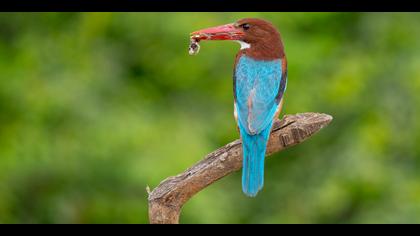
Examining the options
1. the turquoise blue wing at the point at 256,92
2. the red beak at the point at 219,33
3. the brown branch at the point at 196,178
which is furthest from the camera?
the red beak at the point at 219,33

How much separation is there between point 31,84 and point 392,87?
2407mm

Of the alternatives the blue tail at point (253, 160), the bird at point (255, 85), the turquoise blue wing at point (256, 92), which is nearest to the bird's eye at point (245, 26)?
the bird at point (255, 85)

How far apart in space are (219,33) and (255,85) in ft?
1.01

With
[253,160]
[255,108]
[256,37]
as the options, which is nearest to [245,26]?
[256,37]

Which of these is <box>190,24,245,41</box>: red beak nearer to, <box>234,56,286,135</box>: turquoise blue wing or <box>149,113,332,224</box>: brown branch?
<box>234,56,286,135</box>: turquoise blue wing

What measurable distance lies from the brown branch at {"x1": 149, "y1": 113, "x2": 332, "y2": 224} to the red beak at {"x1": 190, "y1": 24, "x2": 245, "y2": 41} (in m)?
0.59

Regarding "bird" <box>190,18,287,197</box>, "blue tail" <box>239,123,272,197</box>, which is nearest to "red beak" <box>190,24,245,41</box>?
"bird" <box>190,18,287,197</box>

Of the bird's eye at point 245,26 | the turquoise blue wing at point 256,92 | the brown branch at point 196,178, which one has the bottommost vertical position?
the brown branch at point 196,178

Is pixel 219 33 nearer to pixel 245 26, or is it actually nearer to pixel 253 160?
pixel 245 26

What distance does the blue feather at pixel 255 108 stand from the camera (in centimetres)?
416

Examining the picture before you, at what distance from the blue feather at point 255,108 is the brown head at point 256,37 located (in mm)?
39

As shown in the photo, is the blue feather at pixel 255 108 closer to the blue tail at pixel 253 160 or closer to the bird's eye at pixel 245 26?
the blue tail at pixel 253 160

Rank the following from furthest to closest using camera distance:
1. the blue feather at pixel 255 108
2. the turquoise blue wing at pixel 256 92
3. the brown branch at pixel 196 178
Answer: the turquoise blue wing at pixel 256 92 → the blue feather at pixel 255 108 → the brown branch at pixel 196 178

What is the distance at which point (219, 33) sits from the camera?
4562 mm
